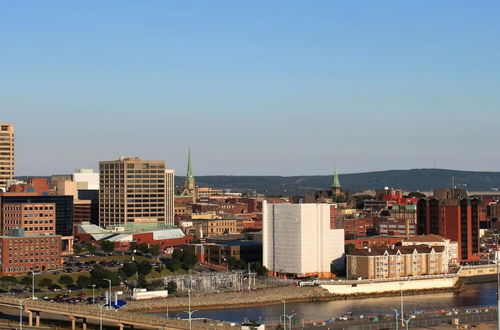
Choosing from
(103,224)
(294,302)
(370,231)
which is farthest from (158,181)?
(294,302)

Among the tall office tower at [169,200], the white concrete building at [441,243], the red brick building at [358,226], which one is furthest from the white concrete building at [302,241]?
the tall office tower at [169,200]

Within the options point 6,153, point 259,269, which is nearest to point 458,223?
point 259,269

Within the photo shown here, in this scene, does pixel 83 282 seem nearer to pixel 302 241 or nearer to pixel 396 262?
pixel 302 241

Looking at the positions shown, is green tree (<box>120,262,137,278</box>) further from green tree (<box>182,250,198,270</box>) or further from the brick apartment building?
the brick apartment building

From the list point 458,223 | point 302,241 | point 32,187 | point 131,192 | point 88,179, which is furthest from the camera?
point 88,179

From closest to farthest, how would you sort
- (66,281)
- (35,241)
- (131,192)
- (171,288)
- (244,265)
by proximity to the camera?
(171,288), (66,281), (35,241), (244,265), (131,192)

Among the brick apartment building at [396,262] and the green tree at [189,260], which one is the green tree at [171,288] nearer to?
the green tree at [189,260]

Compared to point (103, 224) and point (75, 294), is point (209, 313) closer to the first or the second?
point (75, 294)

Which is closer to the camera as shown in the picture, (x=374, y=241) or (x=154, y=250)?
(x=154, y=250)
